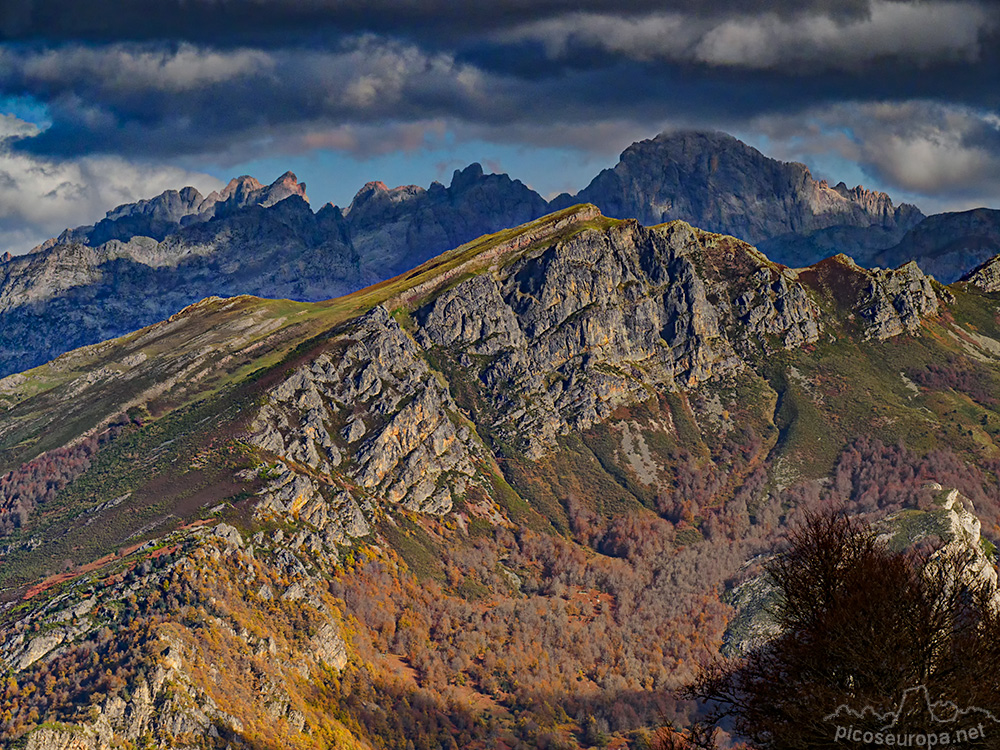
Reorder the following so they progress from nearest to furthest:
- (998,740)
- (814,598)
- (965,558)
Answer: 1. (998,740)
2. (814,598)
3. (965,558)

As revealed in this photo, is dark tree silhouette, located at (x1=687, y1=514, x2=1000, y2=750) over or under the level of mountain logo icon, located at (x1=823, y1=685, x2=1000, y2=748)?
over

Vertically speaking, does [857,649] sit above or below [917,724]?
above

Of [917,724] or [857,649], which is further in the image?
[857,649]

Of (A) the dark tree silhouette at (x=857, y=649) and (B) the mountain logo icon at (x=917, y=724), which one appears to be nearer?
(B) the mountain logo icon at (x=917, y=724)

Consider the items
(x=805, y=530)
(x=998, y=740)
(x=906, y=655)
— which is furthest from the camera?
(x=805, y=530)

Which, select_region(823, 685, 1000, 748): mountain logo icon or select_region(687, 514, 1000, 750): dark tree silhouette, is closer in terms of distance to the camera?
select_region(823, 685, 1000, 748): mountain logo icon

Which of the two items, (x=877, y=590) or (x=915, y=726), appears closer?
(x=915, y=726)

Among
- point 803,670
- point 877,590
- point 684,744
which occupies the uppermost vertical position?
point 877,590

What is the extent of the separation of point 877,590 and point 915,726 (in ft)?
18.2

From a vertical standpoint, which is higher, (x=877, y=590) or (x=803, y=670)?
(x=877, y=590)

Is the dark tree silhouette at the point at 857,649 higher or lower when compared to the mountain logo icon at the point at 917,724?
higher

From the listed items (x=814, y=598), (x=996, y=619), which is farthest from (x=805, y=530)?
(x=996, y=619)

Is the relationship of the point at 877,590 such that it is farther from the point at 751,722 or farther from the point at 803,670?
the point at 751,722

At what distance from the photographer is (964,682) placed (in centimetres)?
3525
